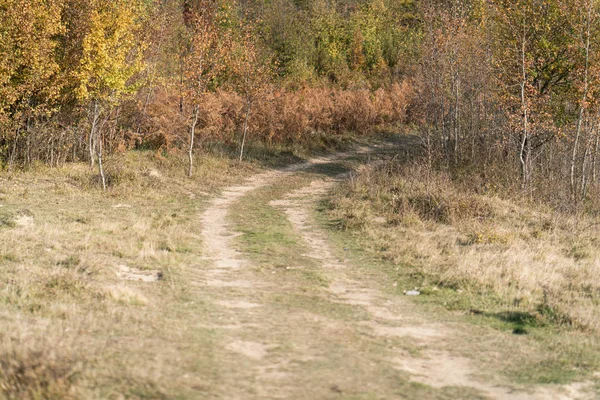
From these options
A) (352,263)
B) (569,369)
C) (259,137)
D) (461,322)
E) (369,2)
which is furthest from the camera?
(369,2)

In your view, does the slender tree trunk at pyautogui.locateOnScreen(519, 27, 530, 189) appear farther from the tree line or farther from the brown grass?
the brown grass

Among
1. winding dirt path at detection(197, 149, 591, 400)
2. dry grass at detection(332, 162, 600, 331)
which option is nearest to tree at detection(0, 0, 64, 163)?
dry grass at detection(332, 162, 600, 331)

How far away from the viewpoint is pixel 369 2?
5800cm

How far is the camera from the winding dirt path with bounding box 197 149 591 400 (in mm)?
6895

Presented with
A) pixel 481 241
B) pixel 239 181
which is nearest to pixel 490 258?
pixel 481 241

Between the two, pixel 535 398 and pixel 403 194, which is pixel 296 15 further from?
pixel 535 398

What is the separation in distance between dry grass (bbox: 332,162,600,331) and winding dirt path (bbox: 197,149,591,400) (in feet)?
6.12

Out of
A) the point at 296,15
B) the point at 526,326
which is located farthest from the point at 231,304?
the point at 296,15

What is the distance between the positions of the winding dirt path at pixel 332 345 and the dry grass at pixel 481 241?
1865 mm

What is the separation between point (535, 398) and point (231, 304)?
4.58 m

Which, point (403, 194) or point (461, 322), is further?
point (403, 194)

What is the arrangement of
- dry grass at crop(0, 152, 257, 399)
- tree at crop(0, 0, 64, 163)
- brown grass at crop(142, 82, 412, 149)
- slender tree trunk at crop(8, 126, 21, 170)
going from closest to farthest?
dry grass at crop(0, 152, 257, 399)
tree at crop(0, 0, 64, 163)
slender tree trunk at crop(8, 126, 21, 170)
brown grass at crop(142, 82, 412, 149)

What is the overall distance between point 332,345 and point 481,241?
7.86 metres

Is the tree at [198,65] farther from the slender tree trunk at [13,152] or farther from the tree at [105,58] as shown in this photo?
the slender tree trunk at [13,152]
